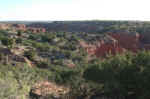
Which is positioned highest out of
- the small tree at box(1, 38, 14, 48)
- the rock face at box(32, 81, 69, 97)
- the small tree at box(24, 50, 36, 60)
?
the small tree at box(1, 38, 14, 48)

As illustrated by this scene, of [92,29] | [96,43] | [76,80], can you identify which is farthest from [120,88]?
[92,29]

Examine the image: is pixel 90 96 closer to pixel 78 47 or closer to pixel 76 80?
pixel 76 80

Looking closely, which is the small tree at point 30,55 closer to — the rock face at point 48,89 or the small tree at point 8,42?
→ the small tree at point 8,42

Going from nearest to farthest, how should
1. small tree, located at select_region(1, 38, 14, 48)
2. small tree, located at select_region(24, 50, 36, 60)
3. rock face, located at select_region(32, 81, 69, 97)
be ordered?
rock face, located at select_region(32, 81, 69, 97) → small tree, located at select_region(24, 50, 36, 60) → small tree, located at select_region(1, 38, 14, 48)

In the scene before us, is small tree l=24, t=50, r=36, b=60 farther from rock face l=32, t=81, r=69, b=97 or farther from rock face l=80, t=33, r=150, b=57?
rock face l=80, t=33, r=150, b=57

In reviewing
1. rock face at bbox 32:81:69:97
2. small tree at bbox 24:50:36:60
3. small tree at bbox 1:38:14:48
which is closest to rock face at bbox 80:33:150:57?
small tree at bbox 24:50:36:60

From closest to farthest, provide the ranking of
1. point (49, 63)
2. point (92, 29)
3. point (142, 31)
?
point (49, 63), point (142, 31), point (92, 29)

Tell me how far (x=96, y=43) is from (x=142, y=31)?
16061mm

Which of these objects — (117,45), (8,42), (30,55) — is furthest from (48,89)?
(117,45)

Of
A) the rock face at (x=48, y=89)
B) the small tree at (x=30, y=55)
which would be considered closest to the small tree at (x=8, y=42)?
the small tree at (x=30, y=55)

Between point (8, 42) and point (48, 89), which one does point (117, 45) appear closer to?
point (8, 42)

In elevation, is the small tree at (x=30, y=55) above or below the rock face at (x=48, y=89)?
above

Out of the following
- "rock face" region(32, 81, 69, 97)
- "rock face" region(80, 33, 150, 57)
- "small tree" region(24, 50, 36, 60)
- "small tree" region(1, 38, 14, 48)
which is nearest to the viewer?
"rock face" region(32, 81, 69, 97)

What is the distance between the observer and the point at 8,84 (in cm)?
682
